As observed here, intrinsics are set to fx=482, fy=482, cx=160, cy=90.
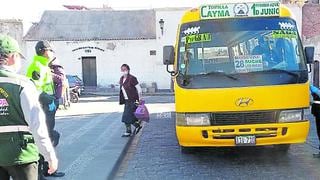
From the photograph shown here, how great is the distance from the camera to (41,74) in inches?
252

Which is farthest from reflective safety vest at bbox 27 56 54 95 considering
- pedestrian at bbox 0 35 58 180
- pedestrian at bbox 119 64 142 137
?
pedestrian at bbox 119 64 142 137

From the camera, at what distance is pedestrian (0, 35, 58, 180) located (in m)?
3.75

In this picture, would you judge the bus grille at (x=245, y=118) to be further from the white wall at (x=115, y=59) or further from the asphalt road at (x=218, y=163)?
the white wall at (x=115, y=59)

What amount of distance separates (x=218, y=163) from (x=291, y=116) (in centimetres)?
160

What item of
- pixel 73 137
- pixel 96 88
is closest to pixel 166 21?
pixel 96 88

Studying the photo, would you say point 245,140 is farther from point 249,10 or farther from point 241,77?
point 249,10

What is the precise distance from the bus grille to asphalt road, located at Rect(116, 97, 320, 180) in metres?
0.80

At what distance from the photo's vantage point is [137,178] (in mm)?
7461

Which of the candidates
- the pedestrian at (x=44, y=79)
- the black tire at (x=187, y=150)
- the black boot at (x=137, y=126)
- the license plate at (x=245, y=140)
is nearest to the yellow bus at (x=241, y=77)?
the license plate at (x=245, y=140)

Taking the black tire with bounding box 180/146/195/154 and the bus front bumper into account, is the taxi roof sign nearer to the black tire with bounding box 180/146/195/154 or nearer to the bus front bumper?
the bus front bumper

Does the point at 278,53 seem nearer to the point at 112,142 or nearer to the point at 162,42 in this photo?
the point at 112,142

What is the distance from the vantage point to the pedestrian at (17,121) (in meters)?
3.75

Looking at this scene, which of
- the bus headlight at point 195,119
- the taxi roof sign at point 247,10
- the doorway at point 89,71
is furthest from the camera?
the doorway at point 89,71

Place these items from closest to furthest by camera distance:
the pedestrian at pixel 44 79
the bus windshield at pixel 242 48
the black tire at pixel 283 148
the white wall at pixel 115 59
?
1. the pedestrian at pixel 44 79
2. the bus windshield at pixel 242 48
3. the black tire at pixel 283 148
4. the white wall at pixel 115 59
